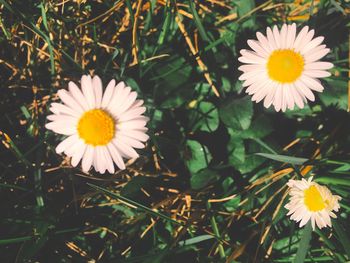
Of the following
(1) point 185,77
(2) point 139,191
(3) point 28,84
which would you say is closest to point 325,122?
(1) point 185,77

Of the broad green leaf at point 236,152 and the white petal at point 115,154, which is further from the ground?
the broad green leaf at point 236,152

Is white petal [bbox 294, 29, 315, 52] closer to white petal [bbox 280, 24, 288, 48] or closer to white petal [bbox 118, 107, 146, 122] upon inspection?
white petal [bbox 280, 24, 288, 48]

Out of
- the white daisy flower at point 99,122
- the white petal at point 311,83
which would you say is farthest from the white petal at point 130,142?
the white petal at point 311,83

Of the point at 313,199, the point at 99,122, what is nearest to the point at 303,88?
the point at 313,199

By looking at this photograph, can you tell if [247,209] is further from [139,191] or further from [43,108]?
[43,108]

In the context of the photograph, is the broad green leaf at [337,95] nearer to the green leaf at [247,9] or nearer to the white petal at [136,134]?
the green leaf at [247,9]

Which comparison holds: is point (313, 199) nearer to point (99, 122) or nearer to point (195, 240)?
point (195, 240)
